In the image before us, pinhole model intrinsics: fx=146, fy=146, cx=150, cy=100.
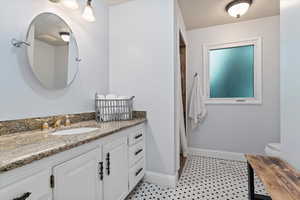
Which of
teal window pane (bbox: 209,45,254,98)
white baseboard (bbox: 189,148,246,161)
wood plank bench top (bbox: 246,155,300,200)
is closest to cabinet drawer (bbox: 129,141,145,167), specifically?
wood plank bench top (bbox: 246,155,300,200)

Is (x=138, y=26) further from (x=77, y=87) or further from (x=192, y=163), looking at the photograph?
(x=192, y=163)

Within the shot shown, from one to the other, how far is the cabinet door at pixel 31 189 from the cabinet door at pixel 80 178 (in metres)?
0.05

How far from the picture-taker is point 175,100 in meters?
1.78

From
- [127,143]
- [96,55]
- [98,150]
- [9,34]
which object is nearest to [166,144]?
[127,143]

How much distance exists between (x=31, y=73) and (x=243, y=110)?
9.47 feet

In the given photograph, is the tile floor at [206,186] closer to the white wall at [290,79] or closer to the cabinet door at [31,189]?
the white wall at [290,79]

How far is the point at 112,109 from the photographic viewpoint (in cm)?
173

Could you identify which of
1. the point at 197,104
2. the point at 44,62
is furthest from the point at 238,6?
the point at 44,62

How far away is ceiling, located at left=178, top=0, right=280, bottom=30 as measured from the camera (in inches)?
78.7

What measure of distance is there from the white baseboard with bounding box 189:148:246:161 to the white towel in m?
0.56

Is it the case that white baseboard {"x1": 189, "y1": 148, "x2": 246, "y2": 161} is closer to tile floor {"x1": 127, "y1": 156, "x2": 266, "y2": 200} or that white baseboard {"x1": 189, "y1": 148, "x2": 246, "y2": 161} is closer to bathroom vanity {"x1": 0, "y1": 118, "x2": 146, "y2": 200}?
tile floor {"x1": 127, "y1": 156, "x2": 266, "y2": 200}

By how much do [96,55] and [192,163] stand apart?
2.19 meters

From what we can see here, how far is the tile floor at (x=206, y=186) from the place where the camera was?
61.5 inches

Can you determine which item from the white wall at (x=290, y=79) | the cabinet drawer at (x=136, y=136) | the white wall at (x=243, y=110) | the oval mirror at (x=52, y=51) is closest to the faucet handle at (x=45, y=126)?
the oval mirror at (x=52, y=51)
